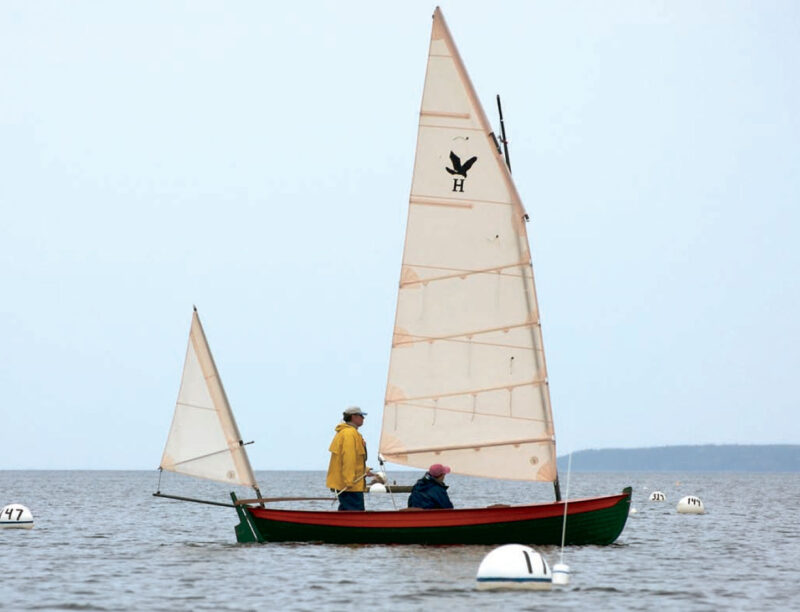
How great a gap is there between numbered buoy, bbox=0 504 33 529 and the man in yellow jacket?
18.0m

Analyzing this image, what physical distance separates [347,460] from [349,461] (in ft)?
0.16

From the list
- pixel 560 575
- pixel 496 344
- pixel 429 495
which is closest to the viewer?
pixel 560 575

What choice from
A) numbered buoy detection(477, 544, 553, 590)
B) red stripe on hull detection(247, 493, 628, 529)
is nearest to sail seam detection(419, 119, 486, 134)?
red stripe on hull detection(247, 493, 628, 529)

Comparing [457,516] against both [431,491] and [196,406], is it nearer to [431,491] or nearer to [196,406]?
[431,491]

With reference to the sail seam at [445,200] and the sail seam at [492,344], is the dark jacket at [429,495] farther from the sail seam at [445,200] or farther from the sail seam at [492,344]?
the sail seam at [445,200]

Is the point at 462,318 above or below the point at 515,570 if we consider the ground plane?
above

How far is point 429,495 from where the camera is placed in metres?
29.2

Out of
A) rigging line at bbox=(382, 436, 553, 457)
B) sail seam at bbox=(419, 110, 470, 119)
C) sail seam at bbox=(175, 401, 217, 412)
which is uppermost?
sail seam at bbox=(419, 110, 470, 119)

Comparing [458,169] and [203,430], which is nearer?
[203,430]

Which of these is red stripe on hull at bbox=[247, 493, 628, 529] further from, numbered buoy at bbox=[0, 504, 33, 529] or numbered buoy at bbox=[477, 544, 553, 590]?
numbered buoy at bbox=[0, 504, 33, 529]

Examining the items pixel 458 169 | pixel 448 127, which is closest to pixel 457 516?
pixel 458 169

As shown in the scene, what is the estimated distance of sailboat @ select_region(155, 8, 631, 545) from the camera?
30656 mm

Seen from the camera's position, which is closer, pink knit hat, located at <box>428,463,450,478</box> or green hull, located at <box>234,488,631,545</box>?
green hull, located at <box>234,488,631,545</box>

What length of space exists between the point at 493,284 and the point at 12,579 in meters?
12.2
